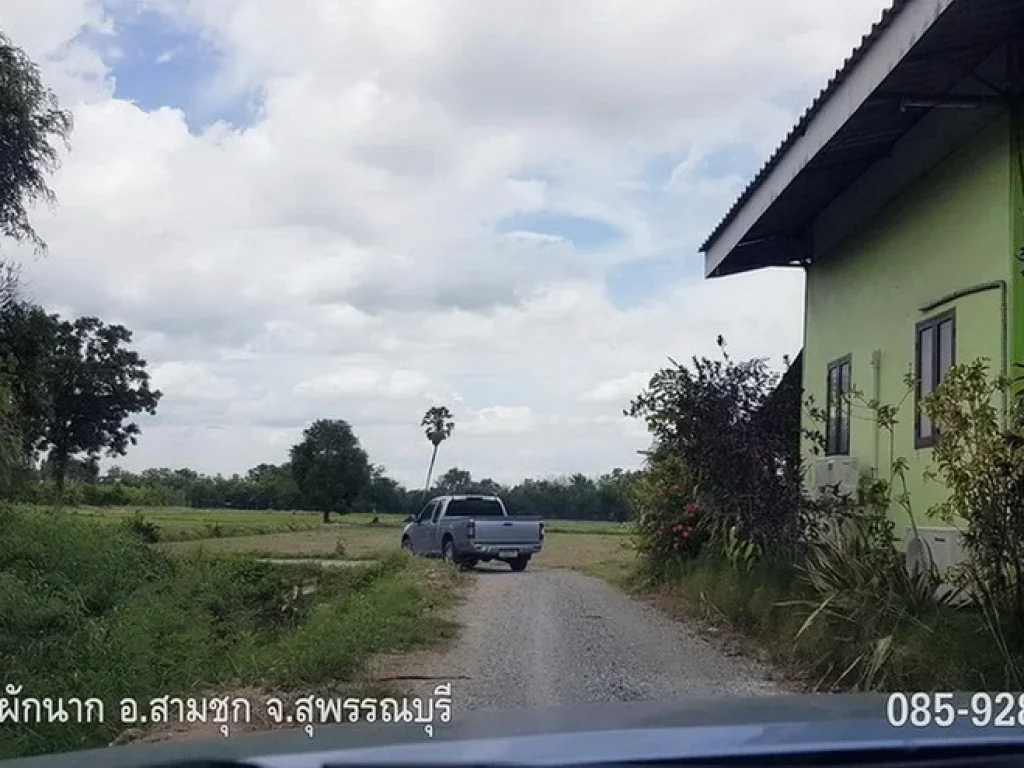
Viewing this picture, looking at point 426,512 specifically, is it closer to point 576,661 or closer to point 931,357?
point 931,357

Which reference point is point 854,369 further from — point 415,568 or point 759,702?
point 759,702

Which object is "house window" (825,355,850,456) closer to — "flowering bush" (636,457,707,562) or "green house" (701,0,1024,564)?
"green house" (701,0,1024,564)

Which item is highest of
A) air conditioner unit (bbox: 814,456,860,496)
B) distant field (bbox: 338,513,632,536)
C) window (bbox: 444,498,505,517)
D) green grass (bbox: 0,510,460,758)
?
air conditioner unit (bbox: 814,456,860,496)

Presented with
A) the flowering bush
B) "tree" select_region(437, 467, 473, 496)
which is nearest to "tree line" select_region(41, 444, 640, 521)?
"tree" select_region(437, 467, 473, 496)

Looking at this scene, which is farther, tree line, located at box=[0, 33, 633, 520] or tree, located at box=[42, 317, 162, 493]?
tree, located at box=[42, 317, 162, 493]

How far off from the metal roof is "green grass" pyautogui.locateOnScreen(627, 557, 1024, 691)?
4327mm

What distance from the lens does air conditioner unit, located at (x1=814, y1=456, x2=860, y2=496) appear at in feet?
44.9

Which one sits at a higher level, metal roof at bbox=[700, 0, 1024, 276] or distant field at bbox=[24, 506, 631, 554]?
metal roof at bbox=[700, 0, 1024, 276]

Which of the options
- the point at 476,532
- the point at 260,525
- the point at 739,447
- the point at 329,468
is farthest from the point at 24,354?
the point at 329,468

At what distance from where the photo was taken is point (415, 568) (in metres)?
21.6

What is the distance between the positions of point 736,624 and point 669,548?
223 inches

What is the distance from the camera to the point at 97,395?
190ft

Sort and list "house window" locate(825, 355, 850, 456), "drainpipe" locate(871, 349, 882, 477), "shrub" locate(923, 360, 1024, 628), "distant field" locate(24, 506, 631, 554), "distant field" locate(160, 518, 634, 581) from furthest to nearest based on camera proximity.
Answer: "distant field" locate(24, 506, 631, 554)
"distant field" locate(160, 518, 634, 581)
"house window" locate(825, 355, 850, 456)
"drainpipe" locate(871, 349, 882, 477)
"shrub" locate(923, 360, 1024, 628)

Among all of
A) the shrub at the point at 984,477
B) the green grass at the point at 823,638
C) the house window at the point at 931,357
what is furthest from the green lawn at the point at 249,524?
the shrub at the point at 984,477
